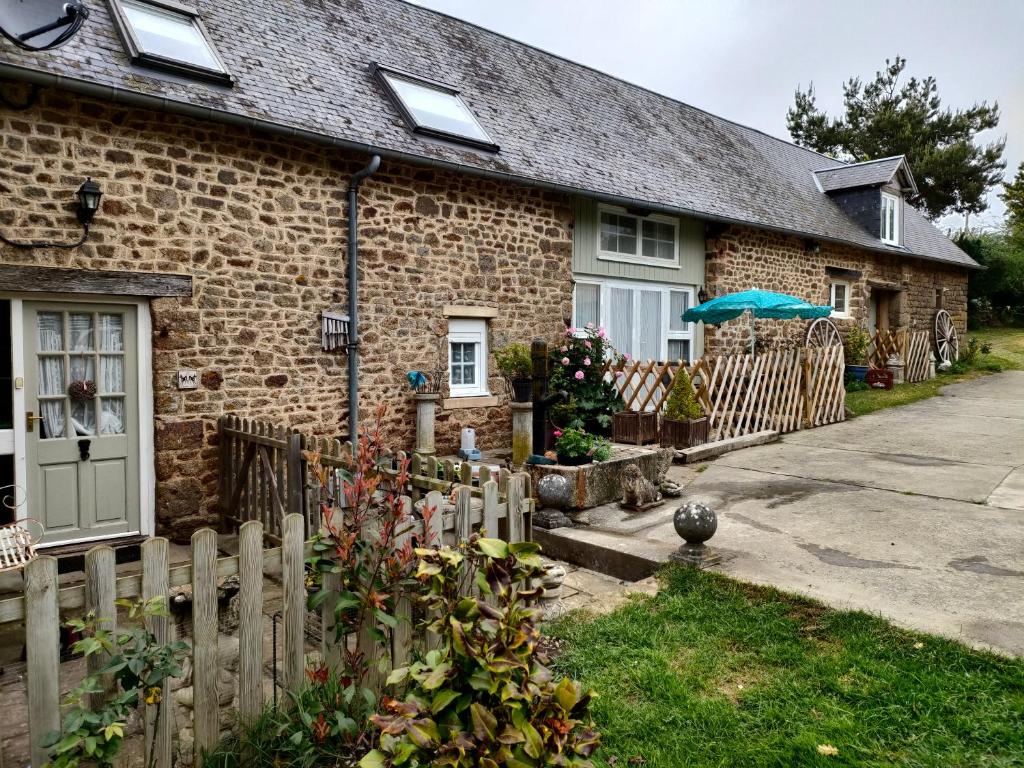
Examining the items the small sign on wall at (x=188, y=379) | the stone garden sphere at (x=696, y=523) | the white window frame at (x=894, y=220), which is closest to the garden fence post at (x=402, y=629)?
the stone garden sphere at (x=696, y=523)

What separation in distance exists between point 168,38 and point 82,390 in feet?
12.1

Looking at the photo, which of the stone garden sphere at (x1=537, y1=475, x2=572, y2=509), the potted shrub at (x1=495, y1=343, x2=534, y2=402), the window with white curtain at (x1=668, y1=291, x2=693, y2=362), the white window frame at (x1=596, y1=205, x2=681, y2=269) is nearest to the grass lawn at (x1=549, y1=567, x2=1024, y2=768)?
the stone garden sphere at (x1=537, y1=475, x2=572, y2=509)

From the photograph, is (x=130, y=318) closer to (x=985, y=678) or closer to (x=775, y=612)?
(x=775, y=612)

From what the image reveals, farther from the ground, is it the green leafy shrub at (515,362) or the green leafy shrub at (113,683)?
the green leafy shrub at (515,362)

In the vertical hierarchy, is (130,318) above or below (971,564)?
above

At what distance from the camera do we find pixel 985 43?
3394cm

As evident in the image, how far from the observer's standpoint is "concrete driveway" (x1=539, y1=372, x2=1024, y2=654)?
430cm

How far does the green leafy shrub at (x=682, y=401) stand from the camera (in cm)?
940

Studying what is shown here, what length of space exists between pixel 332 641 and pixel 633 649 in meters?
1.61

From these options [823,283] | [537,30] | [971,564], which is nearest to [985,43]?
[823,283]

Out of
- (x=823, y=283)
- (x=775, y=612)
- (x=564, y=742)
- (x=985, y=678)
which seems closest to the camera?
(x=564, y=742)

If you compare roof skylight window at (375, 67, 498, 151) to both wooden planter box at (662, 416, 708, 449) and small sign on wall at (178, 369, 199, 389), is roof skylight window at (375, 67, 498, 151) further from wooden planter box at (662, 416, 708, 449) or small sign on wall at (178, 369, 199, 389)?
wooden planter box at (662, 416, 708, 449)

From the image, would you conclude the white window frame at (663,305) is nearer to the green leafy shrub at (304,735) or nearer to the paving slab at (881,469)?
the paving slab at (881,469)

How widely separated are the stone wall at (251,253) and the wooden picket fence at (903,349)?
37.6 feet
